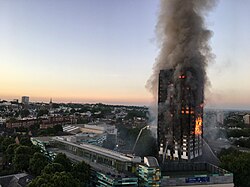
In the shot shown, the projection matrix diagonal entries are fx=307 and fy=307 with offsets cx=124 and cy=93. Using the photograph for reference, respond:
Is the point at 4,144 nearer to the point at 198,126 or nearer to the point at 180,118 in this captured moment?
the point at 180,118

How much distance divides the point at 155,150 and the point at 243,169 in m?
12.2

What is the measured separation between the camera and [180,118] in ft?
109

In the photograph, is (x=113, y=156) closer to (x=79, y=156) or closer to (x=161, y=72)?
(x=79, y=156)

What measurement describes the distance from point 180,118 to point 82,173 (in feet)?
46.9

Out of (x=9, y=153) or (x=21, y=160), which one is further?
(x=9, y=153)

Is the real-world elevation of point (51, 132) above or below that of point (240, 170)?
above

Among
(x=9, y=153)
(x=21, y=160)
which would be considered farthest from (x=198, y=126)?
(x=9, y=153)

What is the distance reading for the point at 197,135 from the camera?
3312 centimetres

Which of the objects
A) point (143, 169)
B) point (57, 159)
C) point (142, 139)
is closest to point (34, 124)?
point (142, 139)

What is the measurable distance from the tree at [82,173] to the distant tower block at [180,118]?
42.1 feet

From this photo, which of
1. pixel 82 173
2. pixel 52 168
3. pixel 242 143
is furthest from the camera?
pixel 242 143

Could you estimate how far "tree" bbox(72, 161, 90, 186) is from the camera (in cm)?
2248

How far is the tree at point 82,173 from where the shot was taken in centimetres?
2248

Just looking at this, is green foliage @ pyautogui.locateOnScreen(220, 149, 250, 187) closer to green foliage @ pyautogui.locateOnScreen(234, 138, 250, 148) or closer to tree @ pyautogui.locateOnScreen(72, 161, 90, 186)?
tree @ pyautogui.locateOnScreen(72, 161, 90, 186)
